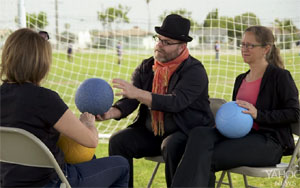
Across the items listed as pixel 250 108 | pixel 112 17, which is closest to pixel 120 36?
pixel 112 17

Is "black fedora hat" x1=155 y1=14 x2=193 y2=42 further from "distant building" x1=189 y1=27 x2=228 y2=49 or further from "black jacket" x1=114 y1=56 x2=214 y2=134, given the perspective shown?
"distant building" x1=189 y1=27 x2=228 y2=49

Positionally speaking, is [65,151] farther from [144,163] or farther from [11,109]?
[144,163]

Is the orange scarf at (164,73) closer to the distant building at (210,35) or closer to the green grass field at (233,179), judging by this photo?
the green grass field at (233,179)

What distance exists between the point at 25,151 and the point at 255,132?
5.29 feet

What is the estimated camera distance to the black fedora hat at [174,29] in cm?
352

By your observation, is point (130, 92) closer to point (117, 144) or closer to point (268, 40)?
point (117, 144)

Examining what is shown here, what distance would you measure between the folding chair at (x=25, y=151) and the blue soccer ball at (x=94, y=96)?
2.54 feet

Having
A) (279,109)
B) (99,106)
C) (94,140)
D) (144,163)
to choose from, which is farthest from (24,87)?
(144,163)

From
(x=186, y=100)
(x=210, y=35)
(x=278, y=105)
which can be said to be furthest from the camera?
(x=210, y=35)

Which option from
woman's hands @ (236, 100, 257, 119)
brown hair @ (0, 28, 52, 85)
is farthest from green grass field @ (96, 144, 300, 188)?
brown hair @ (0, 28, 52, 85)

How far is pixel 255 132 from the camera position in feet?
10.6

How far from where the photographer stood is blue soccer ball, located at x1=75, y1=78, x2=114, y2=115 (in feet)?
10.0

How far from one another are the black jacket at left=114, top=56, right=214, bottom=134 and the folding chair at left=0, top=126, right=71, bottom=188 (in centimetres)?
108

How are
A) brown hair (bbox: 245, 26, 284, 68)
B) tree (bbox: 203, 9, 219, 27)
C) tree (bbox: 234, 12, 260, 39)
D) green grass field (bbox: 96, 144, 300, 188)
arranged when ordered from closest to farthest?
1. brown hair (bbox: 245, 26, 284, 68)
2. green grass field (bbox: 96, 144, 300, 188)
3. tree (bbox: 203, 9, 219, 27)
4. tree (bbox: 234, 12, 260, 39)
